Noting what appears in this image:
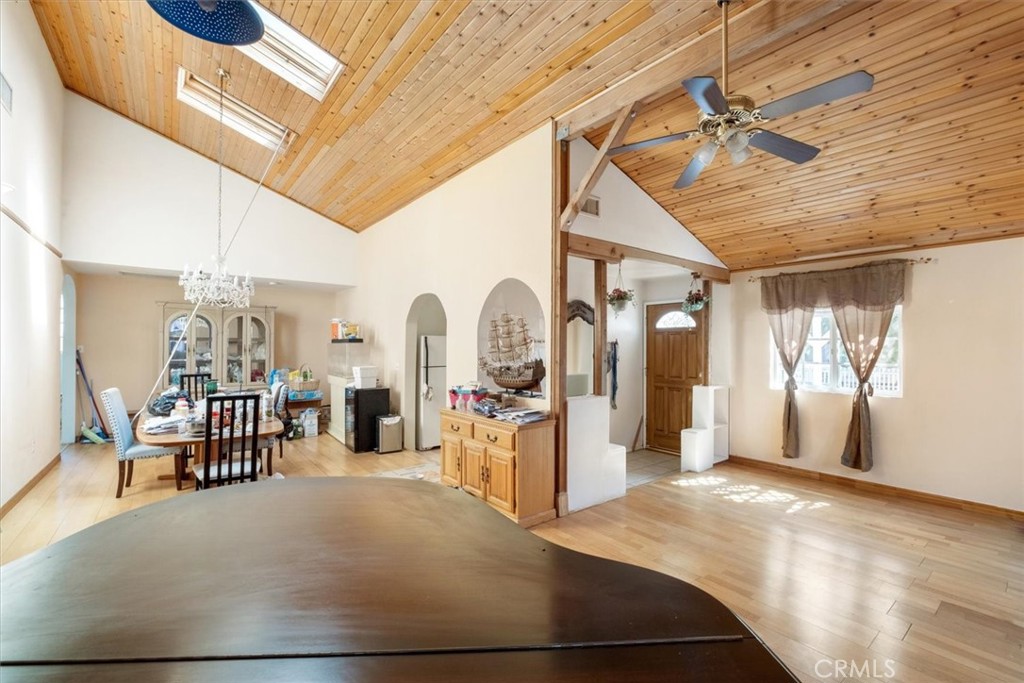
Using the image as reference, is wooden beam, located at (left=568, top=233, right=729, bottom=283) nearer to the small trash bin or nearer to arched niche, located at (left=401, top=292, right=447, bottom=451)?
arched niche, located at (left=401, top=292, right=447, bottom=451)

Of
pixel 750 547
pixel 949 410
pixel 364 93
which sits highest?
pixel 364 93

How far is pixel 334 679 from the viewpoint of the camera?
712 millimetres

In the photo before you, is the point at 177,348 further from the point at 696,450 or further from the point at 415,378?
the point at 696,450

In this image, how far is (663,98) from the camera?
10.9ft

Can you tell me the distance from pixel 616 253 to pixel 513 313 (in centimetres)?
114

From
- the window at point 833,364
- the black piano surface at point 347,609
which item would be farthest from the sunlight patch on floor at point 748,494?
the black piano surface at point 347,609

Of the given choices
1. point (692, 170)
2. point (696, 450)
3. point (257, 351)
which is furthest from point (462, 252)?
point (257, 351)

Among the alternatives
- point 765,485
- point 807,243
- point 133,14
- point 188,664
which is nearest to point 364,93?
point 133,14

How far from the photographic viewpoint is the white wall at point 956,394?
12.3 feet

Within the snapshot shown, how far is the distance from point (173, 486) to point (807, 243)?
22.3 ft

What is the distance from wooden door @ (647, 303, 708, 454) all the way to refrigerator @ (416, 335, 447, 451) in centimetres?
293

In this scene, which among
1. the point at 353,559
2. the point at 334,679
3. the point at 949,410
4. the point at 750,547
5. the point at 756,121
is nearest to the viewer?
the point at 334,679

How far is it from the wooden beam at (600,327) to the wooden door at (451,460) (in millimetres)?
1378

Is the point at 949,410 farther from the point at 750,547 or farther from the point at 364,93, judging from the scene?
the point at 364,93
